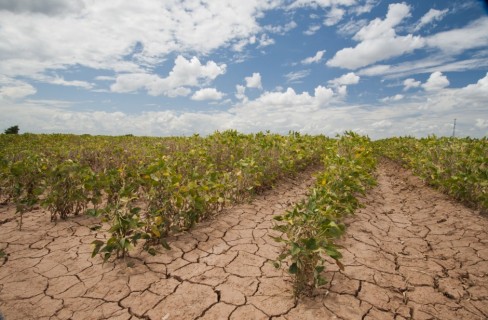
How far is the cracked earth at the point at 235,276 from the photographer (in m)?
2.19

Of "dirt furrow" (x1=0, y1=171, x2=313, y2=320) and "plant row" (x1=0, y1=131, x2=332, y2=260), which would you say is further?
"plant row" (x1=0, y1=131, x2=332, y2=260)

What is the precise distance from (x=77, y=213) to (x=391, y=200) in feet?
18.6

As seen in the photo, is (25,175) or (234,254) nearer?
(234,254)

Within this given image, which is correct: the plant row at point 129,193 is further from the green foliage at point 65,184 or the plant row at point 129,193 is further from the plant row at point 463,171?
the plant row at point 463,171

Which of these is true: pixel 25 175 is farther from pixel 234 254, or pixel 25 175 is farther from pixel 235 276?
pixel 235 276

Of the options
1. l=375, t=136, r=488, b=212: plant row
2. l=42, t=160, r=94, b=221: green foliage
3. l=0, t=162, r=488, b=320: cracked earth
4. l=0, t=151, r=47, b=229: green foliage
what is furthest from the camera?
l=375, t=136, r=488, b=212: plant row

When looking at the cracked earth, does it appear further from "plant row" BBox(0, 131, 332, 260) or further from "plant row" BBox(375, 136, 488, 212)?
"plant row" BBox(375, 136, 488, 212)

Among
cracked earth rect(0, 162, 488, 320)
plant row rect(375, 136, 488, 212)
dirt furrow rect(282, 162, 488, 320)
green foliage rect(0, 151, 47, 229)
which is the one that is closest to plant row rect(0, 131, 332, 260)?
green foliage rect(0, 151, 47, 229)

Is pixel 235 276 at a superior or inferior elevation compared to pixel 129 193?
inferior

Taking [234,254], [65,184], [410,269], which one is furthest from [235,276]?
[65,184]

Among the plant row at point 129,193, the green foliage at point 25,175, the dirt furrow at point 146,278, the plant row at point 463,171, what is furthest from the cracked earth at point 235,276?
the plant row at point 463,171

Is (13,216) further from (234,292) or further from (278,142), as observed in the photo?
(278,142)

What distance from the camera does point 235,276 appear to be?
8.71 feet

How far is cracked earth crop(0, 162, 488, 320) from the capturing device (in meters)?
2.19
